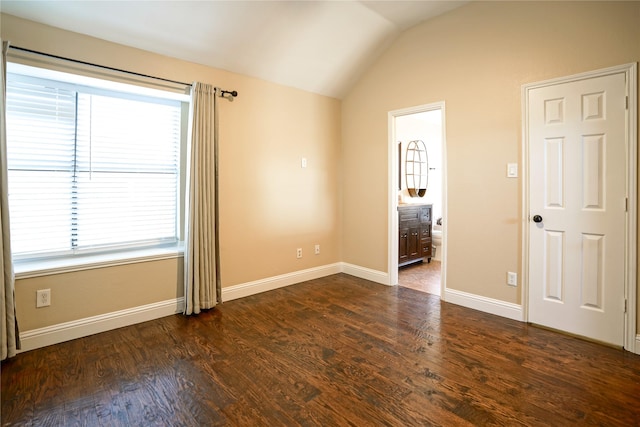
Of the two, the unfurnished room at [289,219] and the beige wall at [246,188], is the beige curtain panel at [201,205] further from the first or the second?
the beige wall at [246,188]

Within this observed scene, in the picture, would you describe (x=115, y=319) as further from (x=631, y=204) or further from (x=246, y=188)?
(x=631, y=204)

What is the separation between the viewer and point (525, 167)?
2.95 meters

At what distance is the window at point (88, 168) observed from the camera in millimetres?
2656

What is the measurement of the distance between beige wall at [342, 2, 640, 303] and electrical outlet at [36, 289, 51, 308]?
3.62 m

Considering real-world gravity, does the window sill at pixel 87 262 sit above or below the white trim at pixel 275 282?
above

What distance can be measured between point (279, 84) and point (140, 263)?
2499 millimetres

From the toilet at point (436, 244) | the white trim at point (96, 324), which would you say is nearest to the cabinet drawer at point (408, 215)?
the toilet at point (436, 244)

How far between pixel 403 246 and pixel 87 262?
3.78m

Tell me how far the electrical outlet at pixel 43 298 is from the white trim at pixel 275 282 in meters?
1.46

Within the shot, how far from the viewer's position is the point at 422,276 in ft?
15.1

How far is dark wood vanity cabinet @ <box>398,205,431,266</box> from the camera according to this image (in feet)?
15.7

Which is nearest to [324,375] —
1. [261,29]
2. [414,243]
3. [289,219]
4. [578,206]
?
[289,219]

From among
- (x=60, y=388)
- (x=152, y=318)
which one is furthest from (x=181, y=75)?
(x=60, y=388)

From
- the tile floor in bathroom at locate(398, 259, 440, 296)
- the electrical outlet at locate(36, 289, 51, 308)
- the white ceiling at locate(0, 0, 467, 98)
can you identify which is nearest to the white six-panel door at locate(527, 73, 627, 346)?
the tile floor in bathroom at locate(398, 259, 440, 296)
